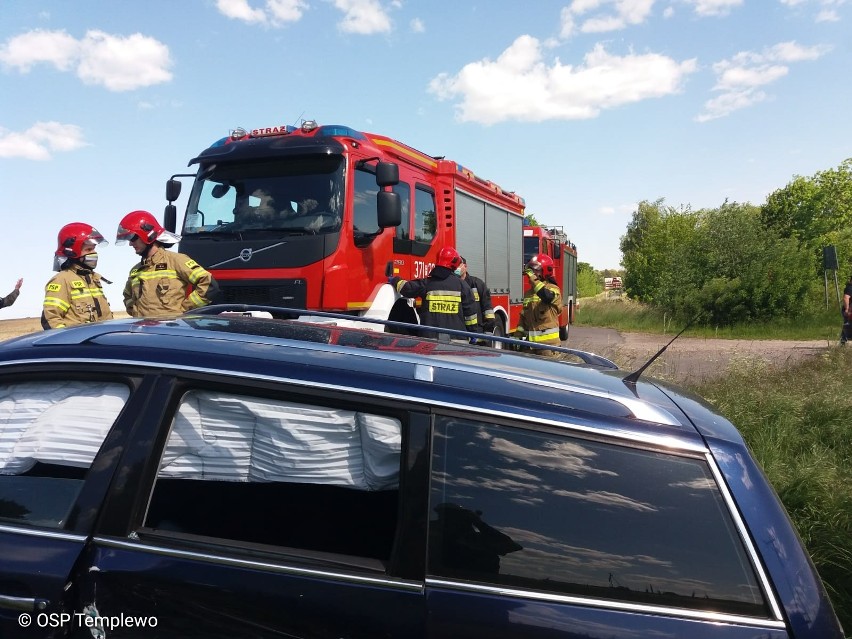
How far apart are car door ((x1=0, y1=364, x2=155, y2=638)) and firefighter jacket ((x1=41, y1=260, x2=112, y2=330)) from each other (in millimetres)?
3867

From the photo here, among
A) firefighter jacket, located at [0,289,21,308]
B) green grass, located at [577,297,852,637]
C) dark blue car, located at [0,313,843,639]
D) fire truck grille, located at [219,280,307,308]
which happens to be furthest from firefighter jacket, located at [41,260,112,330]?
green grass, located at [577,297,852,637]

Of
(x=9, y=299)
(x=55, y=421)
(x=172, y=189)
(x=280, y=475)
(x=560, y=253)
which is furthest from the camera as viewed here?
(x=560, y=253)

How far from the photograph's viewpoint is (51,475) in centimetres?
182

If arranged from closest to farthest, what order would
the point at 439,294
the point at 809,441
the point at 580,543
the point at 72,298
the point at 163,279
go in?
the point at 580,543
the point at 809,441
the point at 72,298
the point at 163,279
the point at 439,294

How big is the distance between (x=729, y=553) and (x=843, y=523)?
2.80 metres

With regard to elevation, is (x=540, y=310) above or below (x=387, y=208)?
below

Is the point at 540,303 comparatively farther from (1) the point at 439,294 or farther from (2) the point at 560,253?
(2) the point at 560,253

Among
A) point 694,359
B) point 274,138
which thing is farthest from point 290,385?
point 694,359

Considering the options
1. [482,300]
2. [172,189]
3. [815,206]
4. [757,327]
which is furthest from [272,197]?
[815,206]

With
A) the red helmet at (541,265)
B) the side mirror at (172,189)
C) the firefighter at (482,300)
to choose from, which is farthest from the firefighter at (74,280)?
the red helmet at (541,265)

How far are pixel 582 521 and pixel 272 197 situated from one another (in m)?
5.84

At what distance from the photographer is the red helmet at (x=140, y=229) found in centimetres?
562

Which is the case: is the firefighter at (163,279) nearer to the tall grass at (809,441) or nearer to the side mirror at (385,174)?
the side mirror at (385,174)

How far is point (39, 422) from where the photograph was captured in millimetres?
1893
